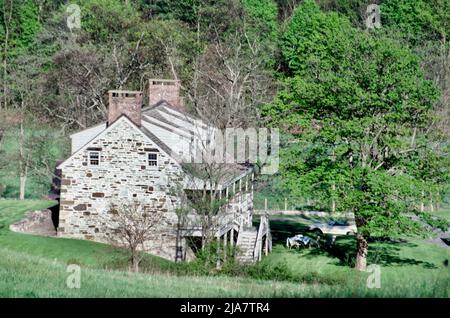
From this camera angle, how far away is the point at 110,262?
35188mm

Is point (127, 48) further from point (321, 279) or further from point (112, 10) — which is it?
point (321, 279)

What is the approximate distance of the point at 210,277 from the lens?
87.0 ft

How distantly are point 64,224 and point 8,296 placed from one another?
25.0 meters

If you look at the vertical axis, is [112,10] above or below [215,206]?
above

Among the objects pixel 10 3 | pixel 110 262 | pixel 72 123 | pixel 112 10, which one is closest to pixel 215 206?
pixel 110 262

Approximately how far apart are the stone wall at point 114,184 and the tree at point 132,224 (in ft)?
1.10

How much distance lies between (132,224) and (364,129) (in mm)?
11058

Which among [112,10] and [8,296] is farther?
[112,10]

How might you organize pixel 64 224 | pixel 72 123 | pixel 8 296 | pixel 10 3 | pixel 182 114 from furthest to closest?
pixel 10 3
pixel 72 123
pixel 182 114
pixel 64 224
pixel 8 296

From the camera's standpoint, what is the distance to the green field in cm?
1697

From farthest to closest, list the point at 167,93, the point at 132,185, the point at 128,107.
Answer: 1. the point at 167,93
2. the point at 128,107
3. the point at 132,185

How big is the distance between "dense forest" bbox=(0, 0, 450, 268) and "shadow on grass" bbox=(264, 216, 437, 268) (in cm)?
248

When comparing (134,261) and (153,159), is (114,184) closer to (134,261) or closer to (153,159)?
(153,159)

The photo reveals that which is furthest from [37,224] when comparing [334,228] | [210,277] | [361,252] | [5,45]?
[5,45]
